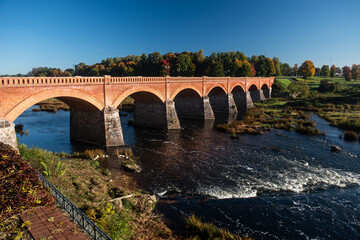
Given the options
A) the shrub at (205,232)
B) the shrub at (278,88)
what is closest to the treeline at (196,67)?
the shrub at (278,88)

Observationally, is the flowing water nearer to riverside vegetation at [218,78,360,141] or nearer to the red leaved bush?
riverside vegetation at [218,78,360,141]

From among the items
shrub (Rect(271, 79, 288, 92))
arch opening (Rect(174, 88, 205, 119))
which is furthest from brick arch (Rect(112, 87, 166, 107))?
shrub (Rect(271, 79, 288, 92))

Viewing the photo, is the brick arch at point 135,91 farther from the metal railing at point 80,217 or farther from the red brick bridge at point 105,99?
the metal railing at point 80,217

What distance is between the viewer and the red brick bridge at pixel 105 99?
687 inches

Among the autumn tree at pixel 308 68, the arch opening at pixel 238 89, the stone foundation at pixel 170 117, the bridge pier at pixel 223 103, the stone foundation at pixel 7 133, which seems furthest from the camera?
the autumn tree at pixel 308 68

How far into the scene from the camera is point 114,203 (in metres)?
11.9

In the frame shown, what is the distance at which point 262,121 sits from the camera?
39062mm

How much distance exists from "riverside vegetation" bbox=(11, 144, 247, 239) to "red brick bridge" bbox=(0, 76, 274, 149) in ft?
12.0

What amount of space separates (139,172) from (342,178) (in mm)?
14843

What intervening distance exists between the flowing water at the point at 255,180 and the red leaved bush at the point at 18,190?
19.8 ft

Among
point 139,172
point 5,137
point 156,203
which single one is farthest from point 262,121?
point 5,137

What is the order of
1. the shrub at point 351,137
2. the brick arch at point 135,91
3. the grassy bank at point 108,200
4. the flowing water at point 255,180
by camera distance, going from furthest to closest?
the shrub at point 351,137, the brick arch at point 135,91, the flowing water at point 255,180, the grassy bank at point 108,200

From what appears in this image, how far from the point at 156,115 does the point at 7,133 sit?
20.0 metres

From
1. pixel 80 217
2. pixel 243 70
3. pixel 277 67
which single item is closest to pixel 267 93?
pixel 243 70
